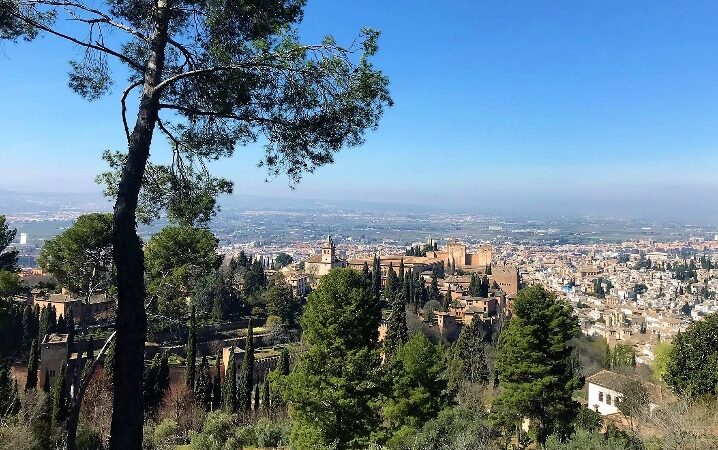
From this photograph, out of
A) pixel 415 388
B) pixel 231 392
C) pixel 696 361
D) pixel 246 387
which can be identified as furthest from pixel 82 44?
pixel 246 387

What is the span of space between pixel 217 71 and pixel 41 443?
10.4 metres

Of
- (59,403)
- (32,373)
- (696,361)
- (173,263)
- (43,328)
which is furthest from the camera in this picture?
(43,328)

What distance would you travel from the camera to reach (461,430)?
980cm

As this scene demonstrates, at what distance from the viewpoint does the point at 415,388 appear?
1289 cm

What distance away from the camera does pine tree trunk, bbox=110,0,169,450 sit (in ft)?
10.8

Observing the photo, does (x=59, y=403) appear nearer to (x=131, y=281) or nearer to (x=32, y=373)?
(x=32, y=373)

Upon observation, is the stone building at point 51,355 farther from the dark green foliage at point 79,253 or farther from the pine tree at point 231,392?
the dark green foliage at point 79,253

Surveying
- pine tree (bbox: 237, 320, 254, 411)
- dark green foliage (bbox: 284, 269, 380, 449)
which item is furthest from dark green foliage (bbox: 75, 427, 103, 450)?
pine tree (bbox: 237, 320, 254, 411)

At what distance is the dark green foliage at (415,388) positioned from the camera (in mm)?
12633

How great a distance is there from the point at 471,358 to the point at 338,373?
19.0 metres

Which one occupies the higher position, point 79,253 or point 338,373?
point 79,253

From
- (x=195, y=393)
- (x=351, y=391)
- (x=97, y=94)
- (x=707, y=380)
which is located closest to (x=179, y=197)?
(x=97, y=94)

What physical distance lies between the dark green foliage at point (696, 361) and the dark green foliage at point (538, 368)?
10.9 feet

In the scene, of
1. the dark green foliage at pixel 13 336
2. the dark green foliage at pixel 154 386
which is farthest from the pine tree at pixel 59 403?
the dark green foliage at pixel 13 336
